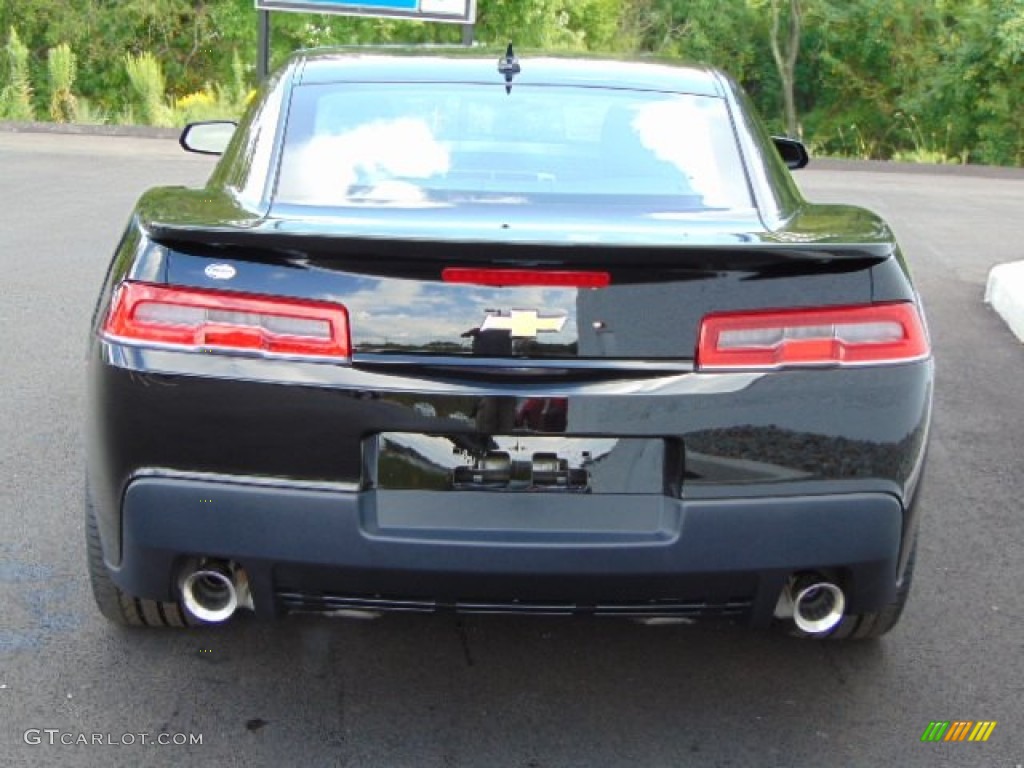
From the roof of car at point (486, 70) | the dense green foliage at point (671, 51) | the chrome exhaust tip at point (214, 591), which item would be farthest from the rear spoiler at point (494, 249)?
the dense green foliage at point (671, 51)

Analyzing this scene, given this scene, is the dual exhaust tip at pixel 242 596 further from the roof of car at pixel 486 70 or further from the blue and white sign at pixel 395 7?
the blue and white sign at pixel 395 7

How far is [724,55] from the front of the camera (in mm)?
52531

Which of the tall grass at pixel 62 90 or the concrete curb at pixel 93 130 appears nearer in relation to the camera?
the concrete curb at pixel 93 130

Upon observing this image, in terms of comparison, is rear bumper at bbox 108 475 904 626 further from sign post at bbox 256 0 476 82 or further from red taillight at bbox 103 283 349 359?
sign post at bbox 256 0 476 82

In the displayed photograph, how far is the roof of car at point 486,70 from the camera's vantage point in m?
4.44

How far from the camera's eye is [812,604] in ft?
11.4

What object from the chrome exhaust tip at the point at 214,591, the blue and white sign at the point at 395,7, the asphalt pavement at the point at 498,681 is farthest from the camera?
the blue and white sign at the point at 395,7

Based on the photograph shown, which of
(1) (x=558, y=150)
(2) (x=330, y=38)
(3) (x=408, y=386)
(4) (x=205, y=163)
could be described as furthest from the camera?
(2) (x=330, y=38)

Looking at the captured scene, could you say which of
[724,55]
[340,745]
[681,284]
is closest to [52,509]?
[340,745]

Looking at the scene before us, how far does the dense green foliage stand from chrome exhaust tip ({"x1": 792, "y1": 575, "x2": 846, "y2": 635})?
23547mm

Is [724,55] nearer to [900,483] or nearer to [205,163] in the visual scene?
[205,163]

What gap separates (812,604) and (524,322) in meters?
0.94

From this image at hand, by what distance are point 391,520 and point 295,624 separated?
111 centimetres

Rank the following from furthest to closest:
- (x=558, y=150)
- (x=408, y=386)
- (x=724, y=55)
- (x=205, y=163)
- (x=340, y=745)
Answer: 1. (x=724, y=55)
2. (x=205, y=163)
3. (x=558, y=150)
4. (x=340, y=745)
5. (x=408, y=386)
